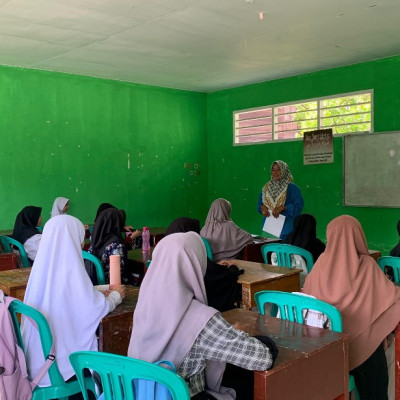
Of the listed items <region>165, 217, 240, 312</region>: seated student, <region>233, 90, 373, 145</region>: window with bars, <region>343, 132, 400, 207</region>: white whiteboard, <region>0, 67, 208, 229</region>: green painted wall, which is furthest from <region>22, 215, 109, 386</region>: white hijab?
<region>233, 90, 373, 145</region>: window with bars

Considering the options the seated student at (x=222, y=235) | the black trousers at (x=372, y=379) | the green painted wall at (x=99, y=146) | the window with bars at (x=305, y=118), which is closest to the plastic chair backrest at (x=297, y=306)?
the black trousers at (x=372, y=379)

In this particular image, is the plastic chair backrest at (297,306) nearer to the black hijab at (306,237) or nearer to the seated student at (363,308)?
the seated student at (363,308)

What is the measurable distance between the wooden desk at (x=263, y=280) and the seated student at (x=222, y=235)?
83cm

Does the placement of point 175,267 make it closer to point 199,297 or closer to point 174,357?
point 199,297

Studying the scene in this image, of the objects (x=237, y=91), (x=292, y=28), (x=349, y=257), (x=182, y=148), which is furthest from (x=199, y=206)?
(x=349, y=257)

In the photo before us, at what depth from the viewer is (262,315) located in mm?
2176

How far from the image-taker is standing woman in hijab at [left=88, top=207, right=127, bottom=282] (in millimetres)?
3475

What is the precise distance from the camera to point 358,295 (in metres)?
2.24

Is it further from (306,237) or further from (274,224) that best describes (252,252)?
(274,224)

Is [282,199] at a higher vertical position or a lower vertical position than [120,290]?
higher

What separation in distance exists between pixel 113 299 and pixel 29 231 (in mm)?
2470

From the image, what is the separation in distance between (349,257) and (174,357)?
1.13 meters

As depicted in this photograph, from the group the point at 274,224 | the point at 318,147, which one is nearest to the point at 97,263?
the point at 274,224

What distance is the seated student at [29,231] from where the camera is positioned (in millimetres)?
4336
